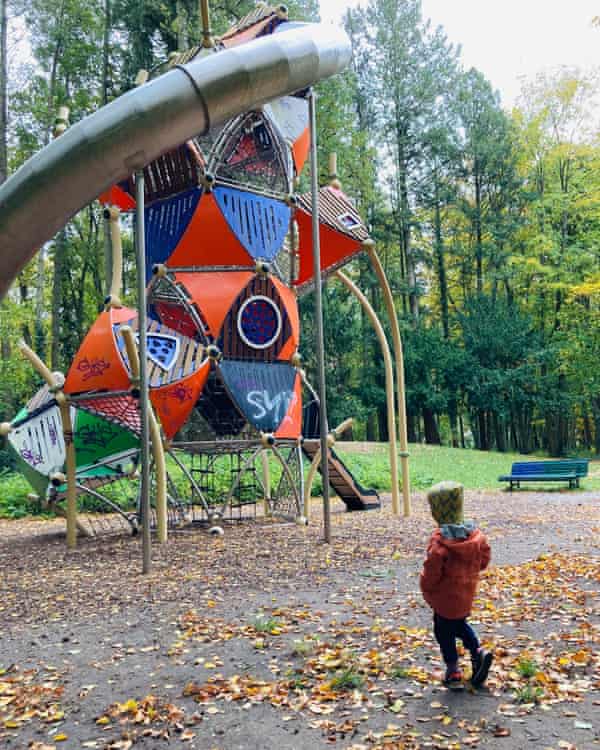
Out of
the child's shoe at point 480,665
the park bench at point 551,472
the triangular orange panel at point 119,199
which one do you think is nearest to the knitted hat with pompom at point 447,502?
the child's shoe at point 480,665

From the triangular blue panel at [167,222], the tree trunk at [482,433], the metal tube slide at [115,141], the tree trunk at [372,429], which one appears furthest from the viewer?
the tree trunk at [372,429]

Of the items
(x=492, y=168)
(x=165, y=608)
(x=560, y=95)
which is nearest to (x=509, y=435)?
(x=492, y=168)

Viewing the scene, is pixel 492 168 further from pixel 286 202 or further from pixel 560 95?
pixel 286 202

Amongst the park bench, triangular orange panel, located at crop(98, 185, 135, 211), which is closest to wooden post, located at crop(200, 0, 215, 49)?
triangular orange panel, located at crop(98, 185, 135, 211)

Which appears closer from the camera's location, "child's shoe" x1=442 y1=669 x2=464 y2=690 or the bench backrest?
"child's shoe" x1=442 y1=669 x2=464 y2=690

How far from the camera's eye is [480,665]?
173 inches

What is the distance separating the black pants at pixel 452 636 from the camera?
444cm

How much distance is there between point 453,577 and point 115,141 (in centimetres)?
331

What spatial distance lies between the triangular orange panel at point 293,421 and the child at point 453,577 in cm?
771

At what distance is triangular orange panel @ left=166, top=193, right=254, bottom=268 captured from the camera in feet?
39.4

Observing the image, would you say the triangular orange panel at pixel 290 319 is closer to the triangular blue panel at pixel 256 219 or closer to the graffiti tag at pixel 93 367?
the triangular blue panel at pixel 256 219

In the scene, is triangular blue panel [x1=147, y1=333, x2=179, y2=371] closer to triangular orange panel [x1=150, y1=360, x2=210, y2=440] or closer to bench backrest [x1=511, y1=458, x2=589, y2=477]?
triangular orange panel [x1=150, y1=360, x2=210, y2=440]

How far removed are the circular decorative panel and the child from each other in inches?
320

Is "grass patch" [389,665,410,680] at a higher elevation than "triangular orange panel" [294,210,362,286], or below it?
below
